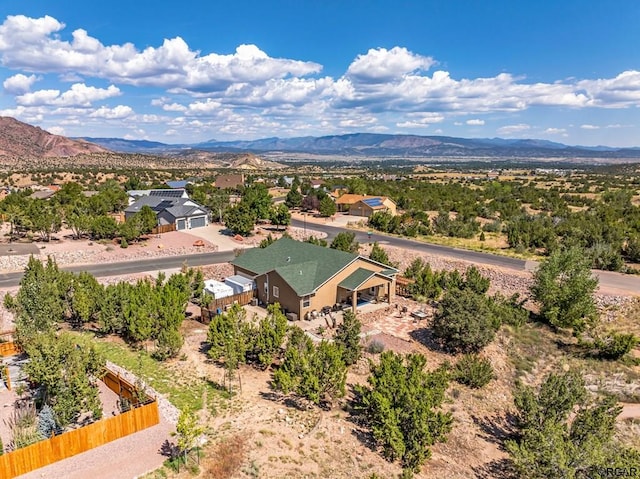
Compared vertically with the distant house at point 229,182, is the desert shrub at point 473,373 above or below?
below

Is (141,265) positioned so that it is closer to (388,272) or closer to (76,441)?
(388,272)

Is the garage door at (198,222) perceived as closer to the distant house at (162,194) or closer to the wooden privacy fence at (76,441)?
Answer: the distant house at (162,194)

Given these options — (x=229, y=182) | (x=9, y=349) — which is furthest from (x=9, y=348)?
(x=229, y=182)

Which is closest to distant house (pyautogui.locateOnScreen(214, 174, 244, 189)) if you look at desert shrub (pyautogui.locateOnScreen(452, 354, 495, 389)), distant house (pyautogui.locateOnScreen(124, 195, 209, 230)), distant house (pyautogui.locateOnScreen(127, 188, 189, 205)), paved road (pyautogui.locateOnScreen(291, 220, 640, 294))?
distant house (pyautogui.locateOnScreen(127, 188, 189, 205))

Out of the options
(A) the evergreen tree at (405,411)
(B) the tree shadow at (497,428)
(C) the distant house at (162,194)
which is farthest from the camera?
(C) the distant house at (162,194)

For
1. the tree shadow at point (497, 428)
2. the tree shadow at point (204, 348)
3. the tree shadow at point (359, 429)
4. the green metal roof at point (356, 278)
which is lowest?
the tree shadow at point (497, 428)

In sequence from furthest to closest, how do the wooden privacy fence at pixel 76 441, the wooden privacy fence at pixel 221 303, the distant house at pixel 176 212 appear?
the distant house at pixel 176 212, the wooden privacy fence at pixel 221 303, the wooden privacy fence at pixel 76 441

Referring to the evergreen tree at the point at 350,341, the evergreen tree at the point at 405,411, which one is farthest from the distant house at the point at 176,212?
the evergreen tree at the point at 405,411

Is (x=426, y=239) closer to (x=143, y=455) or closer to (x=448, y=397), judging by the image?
(x=448, y=397)
